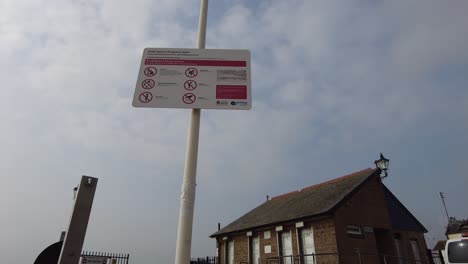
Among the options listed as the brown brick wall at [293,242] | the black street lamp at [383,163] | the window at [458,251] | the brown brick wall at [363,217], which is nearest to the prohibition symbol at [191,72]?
the window at [458,251]

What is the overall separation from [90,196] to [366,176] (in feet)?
72.2

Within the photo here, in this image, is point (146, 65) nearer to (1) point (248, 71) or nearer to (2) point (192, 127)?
(2) point (192, 127)

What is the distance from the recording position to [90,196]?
4.12 metres

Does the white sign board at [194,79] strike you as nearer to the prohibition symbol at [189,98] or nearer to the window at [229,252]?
the prohibition symbol at [189,98]

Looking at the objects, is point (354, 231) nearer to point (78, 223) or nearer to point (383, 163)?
point (383, 163)

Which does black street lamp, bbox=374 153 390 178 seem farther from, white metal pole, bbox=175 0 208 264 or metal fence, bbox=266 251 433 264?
white metal pole, bbox=175 0 208 264

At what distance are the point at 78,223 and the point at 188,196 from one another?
1.58 metres

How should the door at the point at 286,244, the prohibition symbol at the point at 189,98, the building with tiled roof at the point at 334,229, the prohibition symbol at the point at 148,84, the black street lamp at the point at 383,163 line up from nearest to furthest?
the prohibition symbol at the point at 189,98 → the prohibition symbol at the point at 148,84 → the black street lamp at the point at 383,163 → the building with tiled roof at the point at 334,229 → the door at the point at 286,244

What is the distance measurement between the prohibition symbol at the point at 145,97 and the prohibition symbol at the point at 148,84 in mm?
82

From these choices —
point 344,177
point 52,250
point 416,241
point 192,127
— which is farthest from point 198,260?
point 192,127

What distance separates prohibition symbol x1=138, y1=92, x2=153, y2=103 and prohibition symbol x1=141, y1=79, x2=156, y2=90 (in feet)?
0.27

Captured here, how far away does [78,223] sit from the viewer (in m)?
3.92

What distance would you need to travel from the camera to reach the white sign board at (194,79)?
3861 millimetres

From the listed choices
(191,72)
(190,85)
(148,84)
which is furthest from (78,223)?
(191,72)
